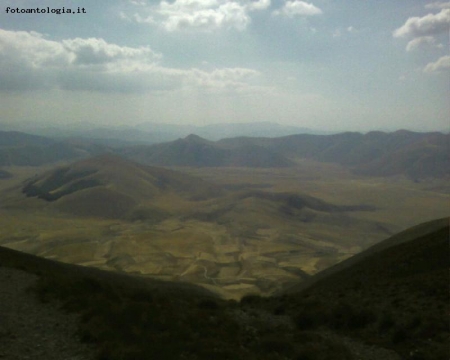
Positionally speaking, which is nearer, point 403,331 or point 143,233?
point 403,331

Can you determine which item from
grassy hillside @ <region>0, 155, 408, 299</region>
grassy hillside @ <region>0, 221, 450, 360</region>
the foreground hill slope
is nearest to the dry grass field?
grassy hillside @ <region>0, 155, 408, 299</region>

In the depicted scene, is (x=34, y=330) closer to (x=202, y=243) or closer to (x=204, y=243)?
(x=202, y=243)

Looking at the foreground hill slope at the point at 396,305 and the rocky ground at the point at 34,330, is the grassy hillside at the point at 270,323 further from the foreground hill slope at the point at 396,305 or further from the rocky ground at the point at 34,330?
the rocky ground at the point at 34,330

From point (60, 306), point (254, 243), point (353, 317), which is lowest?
point (254, 243)

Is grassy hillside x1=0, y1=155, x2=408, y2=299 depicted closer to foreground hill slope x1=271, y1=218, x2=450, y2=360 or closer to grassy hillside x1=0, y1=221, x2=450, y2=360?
foreground hill slope x1=271, y1=218, x2=450, y2=360

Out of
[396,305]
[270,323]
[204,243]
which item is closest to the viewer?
[270,323]

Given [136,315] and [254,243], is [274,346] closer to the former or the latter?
[136,315]

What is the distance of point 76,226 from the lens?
171500 millimetres

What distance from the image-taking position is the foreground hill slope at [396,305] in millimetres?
16875

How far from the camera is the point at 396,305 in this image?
21.2m

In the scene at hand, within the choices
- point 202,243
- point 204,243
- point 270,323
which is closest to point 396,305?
point 270,323

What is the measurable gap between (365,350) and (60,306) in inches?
584

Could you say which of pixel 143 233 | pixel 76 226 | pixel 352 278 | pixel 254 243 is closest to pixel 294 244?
pixel 254 243

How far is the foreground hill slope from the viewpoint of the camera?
55.4 ft
